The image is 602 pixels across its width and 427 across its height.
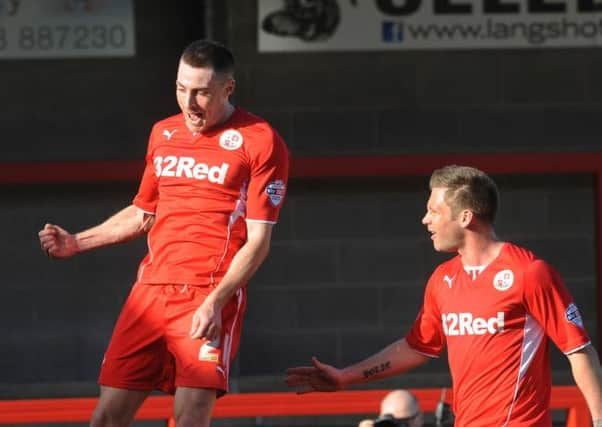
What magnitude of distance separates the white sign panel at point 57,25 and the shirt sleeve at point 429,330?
14.0 feet

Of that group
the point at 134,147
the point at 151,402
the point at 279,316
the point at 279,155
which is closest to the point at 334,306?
the point at 279,316

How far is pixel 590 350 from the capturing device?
199 inches

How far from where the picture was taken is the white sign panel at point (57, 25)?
920cm

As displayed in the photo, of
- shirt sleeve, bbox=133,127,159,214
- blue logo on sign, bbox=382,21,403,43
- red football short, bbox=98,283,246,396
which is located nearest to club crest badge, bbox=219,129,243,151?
shirt sleeve, bbox=133,127,159,214

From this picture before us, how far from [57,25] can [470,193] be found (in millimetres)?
4624

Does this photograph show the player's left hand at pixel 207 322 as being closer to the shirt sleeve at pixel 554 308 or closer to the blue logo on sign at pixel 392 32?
the shirt sleeve at pixel 554 308

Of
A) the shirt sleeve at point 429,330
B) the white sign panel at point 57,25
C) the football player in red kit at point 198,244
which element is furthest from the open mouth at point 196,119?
the white sign panel at point 57,25

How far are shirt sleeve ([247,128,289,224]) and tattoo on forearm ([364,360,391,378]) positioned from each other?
630mm

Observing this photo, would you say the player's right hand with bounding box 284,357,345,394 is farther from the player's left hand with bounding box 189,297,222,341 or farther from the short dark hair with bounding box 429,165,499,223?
the short dark hair with bounding box 429,165,499,223

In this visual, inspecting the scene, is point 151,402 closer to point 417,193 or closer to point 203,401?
point 203,401

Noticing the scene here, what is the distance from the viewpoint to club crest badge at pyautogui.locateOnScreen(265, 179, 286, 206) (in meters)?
5.55

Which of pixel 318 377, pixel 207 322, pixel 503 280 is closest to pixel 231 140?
pixel 207 322

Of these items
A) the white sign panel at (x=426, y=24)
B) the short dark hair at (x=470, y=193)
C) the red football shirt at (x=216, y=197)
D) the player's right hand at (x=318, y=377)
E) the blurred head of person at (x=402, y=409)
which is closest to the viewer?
the short dark hair at (x=470, y=193)

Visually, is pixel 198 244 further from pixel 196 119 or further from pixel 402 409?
pixel 402 409
